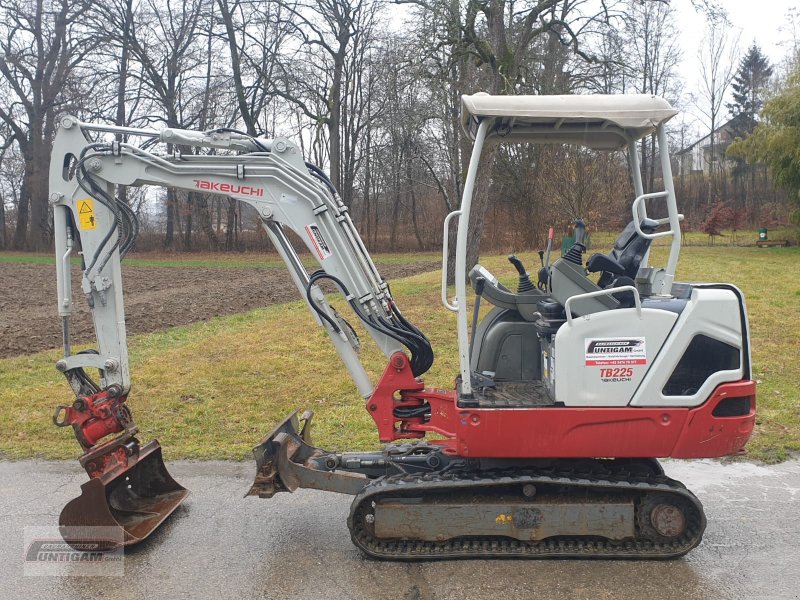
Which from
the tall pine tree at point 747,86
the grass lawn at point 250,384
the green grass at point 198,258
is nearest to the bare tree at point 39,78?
the green grass at point 198,258

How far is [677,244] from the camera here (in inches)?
158

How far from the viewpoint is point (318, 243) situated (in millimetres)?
4582

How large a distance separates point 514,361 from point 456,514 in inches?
47.5

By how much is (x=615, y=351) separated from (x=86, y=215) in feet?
12.1

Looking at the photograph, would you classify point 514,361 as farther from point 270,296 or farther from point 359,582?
point 270,296

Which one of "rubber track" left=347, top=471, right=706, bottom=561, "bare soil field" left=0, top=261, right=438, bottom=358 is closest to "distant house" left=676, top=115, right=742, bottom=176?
"bare soil field" left=0, top=261, right=438, bottom=358

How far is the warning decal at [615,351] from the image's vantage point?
3996mm

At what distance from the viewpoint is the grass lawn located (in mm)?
6488

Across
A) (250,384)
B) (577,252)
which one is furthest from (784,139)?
(577,252)

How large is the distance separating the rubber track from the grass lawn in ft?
6.61

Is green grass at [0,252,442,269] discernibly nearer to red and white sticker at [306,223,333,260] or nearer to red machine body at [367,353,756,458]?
red and white sticker at [306,223,333,260]

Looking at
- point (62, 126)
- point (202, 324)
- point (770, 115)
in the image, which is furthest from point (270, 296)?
point (770, 115)

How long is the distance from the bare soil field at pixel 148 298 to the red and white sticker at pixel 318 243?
26.4 ft

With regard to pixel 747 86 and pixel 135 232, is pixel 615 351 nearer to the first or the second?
pixel 135 232
